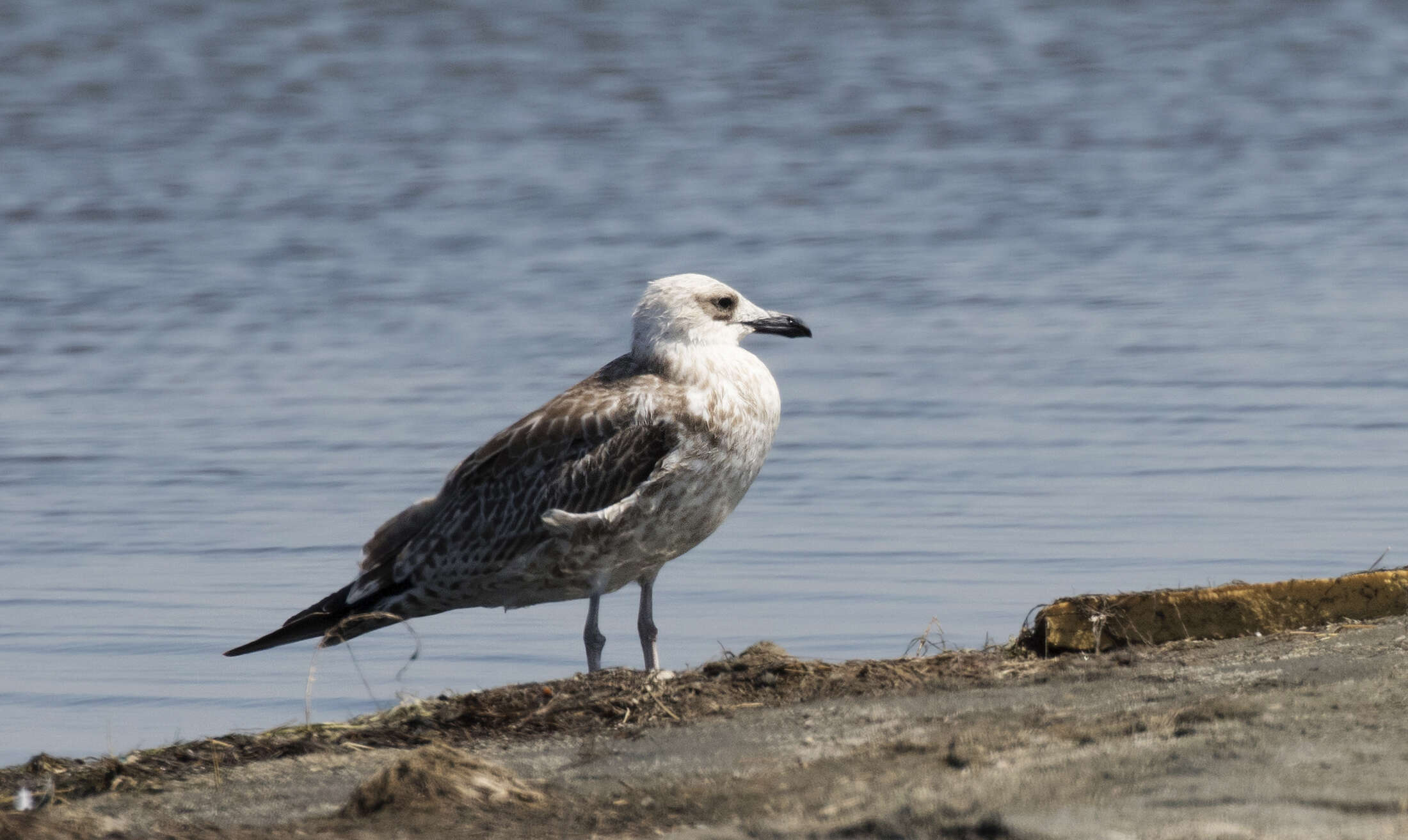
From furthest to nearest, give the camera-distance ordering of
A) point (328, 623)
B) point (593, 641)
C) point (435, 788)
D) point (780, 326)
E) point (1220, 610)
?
point (780, 326), point (328, 623), point (593, 641), point (1220, 610), point (435, 788)

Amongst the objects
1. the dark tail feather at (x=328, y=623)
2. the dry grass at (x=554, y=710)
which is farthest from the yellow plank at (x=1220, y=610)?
the dark tail feather at (x=328, y=623)

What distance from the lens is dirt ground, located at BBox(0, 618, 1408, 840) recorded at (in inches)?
155

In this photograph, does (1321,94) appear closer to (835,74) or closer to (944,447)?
(835,74)

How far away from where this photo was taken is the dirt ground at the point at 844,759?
3.93m

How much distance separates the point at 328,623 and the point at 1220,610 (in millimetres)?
2860

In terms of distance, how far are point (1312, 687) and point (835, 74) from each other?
21.6m

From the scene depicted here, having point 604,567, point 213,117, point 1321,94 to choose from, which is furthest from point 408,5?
point 604,567

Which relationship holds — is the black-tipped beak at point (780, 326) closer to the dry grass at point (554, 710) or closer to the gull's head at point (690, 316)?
the gull's head at point (690, 316)

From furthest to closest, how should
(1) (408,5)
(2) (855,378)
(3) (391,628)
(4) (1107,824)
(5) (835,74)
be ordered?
(1) (408,5) < (5) (835,74) < (2) (855,378) < (3) (391,628) < (4) (1107,824)

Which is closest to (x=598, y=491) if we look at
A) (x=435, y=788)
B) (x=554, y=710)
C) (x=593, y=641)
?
(x=593, y=641)

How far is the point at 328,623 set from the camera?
695 centimetres

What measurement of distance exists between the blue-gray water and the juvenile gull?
35 cm

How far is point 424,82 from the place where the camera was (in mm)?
26141

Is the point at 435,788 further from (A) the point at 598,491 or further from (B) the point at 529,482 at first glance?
(B) the point at 529,482
